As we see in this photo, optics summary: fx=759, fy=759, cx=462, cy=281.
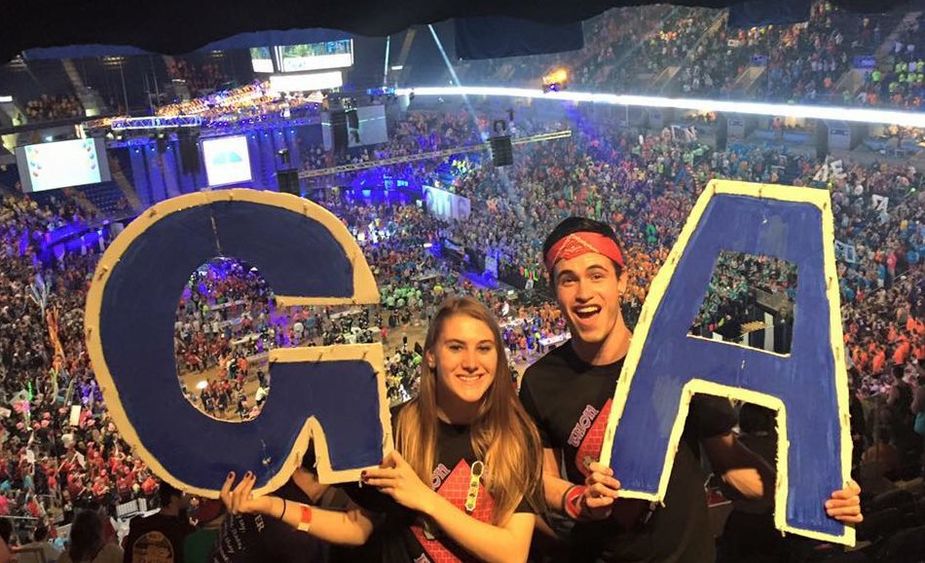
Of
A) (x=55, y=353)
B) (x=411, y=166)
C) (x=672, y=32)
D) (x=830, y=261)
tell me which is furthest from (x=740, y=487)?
(x=411, y=166)

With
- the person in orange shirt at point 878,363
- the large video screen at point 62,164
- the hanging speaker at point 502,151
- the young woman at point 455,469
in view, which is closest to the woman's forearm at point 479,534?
the young woman at point 455,469

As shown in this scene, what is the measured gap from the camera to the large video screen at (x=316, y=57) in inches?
1261

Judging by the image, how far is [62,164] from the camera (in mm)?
26750

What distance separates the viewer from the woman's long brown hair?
2219 mm

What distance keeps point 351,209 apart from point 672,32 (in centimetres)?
1497

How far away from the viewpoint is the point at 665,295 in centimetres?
233

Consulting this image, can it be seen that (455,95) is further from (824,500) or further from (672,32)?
(824,500)

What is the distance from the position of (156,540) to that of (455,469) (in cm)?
137

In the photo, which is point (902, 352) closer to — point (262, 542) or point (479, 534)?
point (479, 534)

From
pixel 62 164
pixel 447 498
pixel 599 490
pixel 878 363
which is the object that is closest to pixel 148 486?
pixel 447 498

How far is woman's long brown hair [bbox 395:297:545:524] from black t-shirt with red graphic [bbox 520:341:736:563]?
17 cm

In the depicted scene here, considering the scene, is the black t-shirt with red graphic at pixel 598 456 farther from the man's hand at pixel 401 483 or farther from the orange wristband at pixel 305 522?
the orange wristband at pixel 305 522

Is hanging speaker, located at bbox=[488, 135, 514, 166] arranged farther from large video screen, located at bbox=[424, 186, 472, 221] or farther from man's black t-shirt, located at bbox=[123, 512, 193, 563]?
man's black t-shirt, located at bbox=[123, 512, 193, 563]

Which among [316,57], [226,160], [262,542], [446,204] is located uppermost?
[316,57]
